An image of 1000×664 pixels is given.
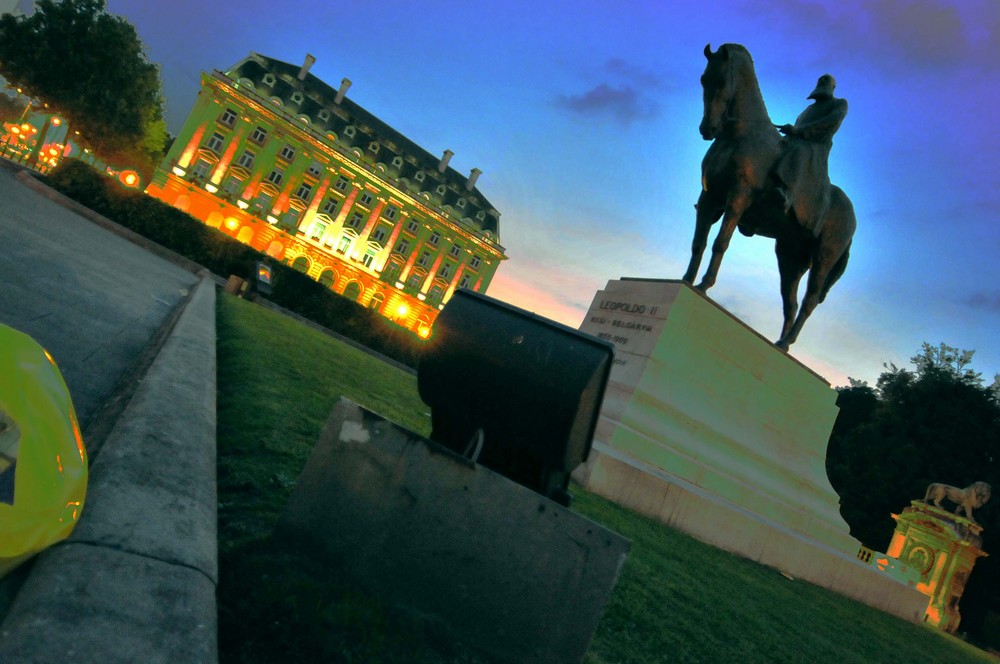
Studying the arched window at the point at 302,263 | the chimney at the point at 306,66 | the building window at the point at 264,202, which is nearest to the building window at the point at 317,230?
the arched window at the point at 302,263

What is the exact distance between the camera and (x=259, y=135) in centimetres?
5306

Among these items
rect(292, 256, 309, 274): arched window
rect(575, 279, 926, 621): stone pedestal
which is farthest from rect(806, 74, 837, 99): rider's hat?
rect(292, 256, 309, 274): arched window

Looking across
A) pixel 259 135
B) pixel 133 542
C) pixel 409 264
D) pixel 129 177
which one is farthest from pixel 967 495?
pixel 259 135

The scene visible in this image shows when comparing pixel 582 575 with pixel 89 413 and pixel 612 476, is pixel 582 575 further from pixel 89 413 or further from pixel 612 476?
pixel 612 476

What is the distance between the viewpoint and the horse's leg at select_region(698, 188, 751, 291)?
7402 millimetres

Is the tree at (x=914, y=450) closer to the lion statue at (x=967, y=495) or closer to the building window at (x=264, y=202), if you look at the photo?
the lion statue at (x=967, y=495)

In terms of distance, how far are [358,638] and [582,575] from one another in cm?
64

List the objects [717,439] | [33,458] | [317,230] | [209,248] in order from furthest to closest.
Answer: [317,230]
[209,248]
[717,439]
[33,458]

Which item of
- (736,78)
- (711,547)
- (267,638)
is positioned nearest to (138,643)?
(267,638)

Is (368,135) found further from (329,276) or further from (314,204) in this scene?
(329,276)

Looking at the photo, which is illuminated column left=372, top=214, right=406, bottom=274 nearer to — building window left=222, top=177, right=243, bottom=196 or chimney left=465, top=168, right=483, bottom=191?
chimney left=465, top=168, right=483, bottom=191

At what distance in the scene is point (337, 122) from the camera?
59188mm

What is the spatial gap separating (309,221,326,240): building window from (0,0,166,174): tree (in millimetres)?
17142

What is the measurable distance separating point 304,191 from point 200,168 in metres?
8.96
